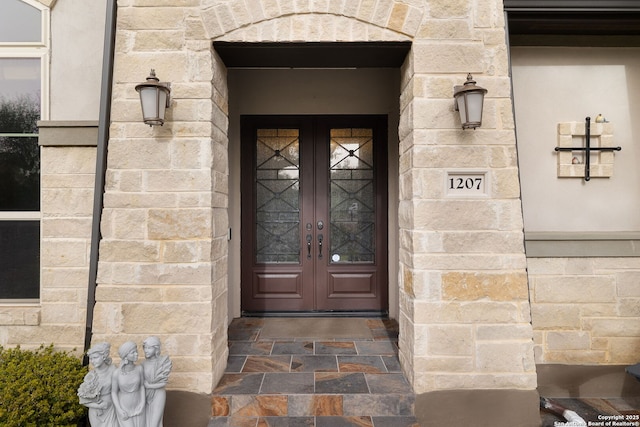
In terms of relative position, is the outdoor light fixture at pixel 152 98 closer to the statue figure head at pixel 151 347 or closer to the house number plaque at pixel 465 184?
the statue figure head at pixel 151 347

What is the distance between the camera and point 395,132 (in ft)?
13.4

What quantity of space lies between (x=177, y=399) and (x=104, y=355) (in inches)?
24.4

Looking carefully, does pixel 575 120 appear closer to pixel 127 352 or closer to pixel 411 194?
pixel 411 194

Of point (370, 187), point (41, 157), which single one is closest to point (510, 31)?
point (370, 187)

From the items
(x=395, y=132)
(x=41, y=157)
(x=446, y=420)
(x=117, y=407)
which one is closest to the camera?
(x=117, y=407)

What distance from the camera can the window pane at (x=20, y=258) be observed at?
9.52 ft

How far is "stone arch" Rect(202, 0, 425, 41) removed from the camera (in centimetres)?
251

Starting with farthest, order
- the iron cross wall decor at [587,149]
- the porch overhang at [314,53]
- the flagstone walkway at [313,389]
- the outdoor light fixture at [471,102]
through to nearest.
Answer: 1. the iron cross wall decor at [587,149]
2. the porch overhang at [314,53]
3. the flagstone walkway at [313,389]
4. the outdoor light fixture at [471,102]

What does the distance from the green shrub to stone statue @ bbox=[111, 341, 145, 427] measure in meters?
0.43

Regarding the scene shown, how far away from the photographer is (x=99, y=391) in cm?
211

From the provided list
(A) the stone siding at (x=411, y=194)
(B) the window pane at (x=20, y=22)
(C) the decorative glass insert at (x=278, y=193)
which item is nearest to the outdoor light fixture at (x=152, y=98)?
(A) the stone siding at (x=411, y=194)

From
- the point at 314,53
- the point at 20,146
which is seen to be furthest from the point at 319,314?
the point at 20,146

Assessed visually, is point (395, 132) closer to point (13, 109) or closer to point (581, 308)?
point (581, 308)

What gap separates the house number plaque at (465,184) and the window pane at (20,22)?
3289mm
